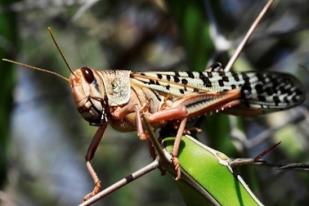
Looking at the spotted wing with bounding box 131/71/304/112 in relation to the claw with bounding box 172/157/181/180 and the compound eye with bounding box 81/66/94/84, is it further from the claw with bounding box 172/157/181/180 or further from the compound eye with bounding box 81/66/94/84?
the claw with bounding box 172/157/181/180

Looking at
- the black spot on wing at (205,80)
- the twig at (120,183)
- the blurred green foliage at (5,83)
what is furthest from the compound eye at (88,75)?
the blurred green foliage at (5,83)

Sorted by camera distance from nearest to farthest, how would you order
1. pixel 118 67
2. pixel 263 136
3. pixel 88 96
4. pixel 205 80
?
pixel 88 96 < pixel 205 80 < pixel 263 136 < pixel 118 67

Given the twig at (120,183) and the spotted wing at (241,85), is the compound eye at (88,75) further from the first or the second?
the twig at (120,183)

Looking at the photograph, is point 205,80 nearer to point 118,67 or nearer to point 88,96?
point 88,96

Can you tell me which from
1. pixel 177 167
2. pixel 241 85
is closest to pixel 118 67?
pixel 241 85

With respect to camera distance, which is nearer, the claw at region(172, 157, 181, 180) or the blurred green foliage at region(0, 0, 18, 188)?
the claw at region(172, 157, 181, 180)

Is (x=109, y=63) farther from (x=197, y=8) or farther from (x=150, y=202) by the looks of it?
(x=197, y=8)

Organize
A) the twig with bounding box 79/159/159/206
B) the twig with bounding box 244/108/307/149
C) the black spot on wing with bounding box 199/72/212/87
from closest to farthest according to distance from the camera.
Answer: the twig with bounding box 79/159/159/206, the black spot on wing with bounding box 199/72/212/87, the twig with bounding box 244/108/307/149

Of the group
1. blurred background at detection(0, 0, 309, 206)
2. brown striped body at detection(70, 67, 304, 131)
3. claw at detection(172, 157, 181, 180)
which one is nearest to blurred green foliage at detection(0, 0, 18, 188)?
blurred background at detection(0, 0, 309, 206)

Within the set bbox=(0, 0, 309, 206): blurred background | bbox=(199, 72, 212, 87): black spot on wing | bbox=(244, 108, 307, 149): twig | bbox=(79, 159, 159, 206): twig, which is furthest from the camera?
bbox=(0, 0, 309, 206): blurred background
